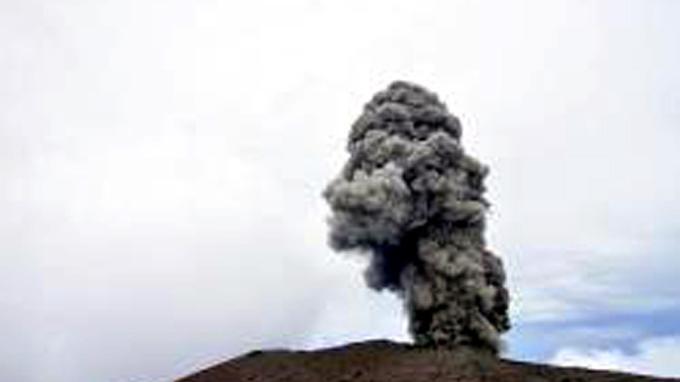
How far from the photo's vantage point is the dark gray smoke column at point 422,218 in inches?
4112

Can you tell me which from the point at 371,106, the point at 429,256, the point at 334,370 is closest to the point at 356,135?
the point at 371,106

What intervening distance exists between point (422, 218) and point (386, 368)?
14305mm

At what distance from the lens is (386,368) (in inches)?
3738

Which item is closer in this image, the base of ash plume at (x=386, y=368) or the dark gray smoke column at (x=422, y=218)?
the base of ash plume at (x=386, y=368)

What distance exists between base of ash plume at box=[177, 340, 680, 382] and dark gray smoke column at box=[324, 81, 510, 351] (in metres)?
4.74

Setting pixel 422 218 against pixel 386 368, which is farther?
pixel 422 218

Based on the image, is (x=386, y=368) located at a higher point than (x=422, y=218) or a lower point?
lower

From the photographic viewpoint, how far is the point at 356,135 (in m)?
110

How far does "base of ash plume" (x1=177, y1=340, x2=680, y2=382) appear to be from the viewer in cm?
9288

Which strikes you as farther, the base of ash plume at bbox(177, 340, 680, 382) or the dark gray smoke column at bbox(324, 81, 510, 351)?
the dark gray smoke column at bbox(324, 81, 510, 351)

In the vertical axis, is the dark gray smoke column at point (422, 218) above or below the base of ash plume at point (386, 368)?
above

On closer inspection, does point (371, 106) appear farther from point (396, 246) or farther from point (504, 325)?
point (504, 325)

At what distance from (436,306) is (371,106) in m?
15.2

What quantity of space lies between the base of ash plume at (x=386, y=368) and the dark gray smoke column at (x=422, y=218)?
187 inches
